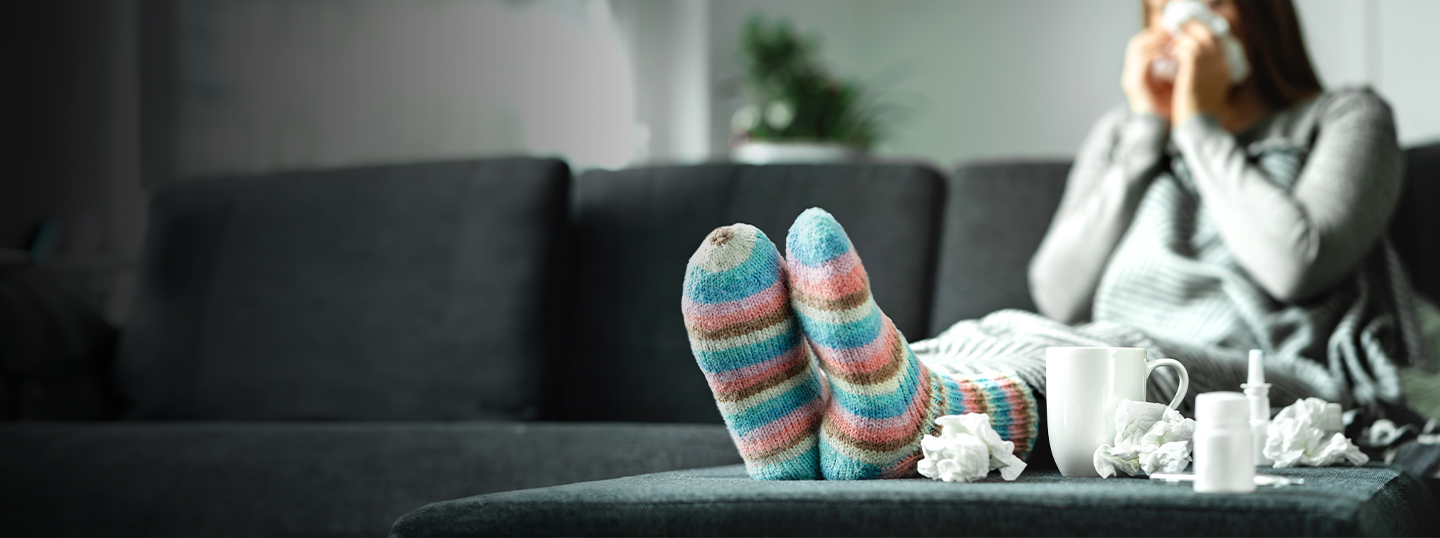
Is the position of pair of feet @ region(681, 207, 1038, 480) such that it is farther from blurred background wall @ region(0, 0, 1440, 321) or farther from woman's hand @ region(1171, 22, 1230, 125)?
blurred background wall @ region(0, 0, 1440, 321)

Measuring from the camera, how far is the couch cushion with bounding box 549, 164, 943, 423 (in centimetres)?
156

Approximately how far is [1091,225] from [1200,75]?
0.22 meters

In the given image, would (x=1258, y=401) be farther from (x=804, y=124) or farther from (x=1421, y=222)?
(x=804, y=124)

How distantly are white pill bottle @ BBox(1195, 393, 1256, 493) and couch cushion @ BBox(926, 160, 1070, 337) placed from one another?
3.08ft

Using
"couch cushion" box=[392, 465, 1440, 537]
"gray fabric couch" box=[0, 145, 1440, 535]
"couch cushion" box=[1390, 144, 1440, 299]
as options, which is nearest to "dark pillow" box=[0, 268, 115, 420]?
"gray fabric couch" box=[0, 145, 1440, 535]

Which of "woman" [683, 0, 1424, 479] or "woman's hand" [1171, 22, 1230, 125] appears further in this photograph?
"woman's hand" [1171, 22, 1230, 125]

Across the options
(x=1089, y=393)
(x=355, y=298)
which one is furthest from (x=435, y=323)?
(x=1089, y=393)

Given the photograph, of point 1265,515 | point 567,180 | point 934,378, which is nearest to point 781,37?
point 567,180

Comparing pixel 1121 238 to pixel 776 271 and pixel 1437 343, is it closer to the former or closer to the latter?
pixel 1437 343

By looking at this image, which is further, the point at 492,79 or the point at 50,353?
the point at 492,79

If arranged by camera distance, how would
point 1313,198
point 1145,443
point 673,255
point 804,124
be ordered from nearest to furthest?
point 1145,443 → point 1313,198 → point 673,255 → point 804,124

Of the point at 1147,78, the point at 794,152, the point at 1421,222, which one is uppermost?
the point at 1147,78

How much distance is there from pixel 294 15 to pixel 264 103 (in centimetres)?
23

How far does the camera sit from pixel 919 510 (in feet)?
1.89
